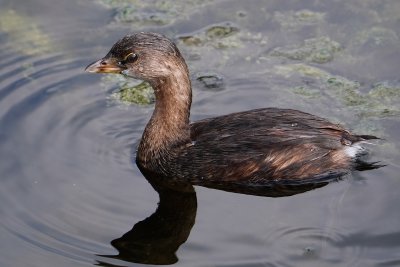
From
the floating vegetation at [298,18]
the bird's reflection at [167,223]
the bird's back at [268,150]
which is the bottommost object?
the bird's reflection at [167,223]

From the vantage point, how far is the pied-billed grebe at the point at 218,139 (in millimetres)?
6926

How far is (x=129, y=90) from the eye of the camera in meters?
8.30

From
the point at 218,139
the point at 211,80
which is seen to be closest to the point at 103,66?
the point at 218,139

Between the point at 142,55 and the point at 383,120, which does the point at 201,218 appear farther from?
the point at 383,120

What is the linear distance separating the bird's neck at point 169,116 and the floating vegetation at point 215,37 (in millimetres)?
1719

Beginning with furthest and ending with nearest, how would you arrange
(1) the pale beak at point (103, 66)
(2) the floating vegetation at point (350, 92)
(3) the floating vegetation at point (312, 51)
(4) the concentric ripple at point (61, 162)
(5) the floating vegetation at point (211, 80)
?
(3) the floating vegetation at point (312, 51)
(5) the floating vegetation at point (211, 80)
(2) the floating vegetation at point (350, 92)
(1) the pale beak at point (103, 66)
(4) the concentric ripple at point (61, 162)

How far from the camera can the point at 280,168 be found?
22.9ft

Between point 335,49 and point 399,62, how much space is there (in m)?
0.63

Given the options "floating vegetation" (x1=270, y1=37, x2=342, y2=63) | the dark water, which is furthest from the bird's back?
"floating vegetation" (x1=270, y1=37, x2=342, y2=63)

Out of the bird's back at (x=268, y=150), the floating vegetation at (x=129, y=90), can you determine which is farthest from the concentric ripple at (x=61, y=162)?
the bird's back at (x=268, y=150)

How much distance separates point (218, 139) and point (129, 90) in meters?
1.57

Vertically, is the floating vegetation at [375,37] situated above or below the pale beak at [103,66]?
below

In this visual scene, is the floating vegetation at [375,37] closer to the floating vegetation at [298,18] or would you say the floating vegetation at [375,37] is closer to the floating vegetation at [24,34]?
the floating vegetation at [298,18]

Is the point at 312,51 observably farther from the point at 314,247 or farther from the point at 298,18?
the point at 314,247
